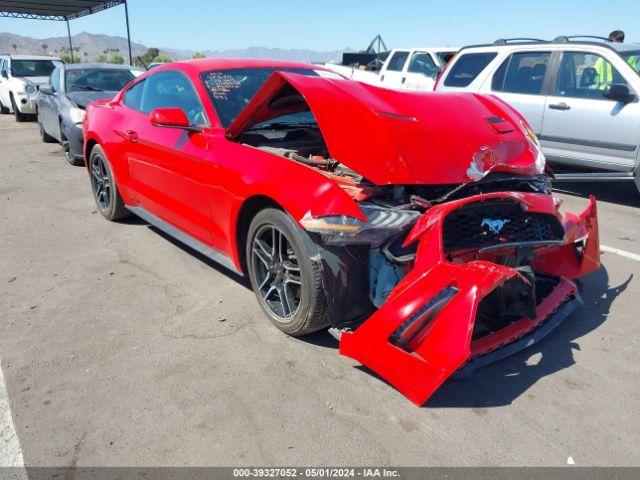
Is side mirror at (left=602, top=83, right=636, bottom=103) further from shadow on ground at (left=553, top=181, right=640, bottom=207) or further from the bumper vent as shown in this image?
the bumper vent

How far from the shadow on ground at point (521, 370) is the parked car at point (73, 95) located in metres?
7.45

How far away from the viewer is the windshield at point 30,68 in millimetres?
15086

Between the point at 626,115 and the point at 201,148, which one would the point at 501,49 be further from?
the point at 201,148

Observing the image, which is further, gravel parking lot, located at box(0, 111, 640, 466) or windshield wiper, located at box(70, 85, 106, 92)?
windshield wiper, located at box(70, 85, 106, 92)

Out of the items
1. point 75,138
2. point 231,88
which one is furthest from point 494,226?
point 75,138

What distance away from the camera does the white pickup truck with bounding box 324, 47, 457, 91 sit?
502 inches

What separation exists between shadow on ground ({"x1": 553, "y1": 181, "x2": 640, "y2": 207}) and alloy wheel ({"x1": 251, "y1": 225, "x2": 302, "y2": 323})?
17.1ft

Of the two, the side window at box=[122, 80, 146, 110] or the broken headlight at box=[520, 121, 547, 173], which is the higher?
the side window at box=[122, 80, 146, 110]

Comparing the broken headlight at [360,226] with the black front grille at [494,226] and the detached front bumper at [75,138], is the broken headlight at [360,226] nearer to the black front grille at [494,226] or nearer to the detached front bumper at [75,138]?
the black front grille at [494,226]

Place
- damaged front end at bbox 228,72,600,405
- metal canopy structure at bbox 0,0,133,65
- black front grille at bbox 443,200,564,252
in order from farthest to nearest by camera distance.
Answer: metal canopy structure at bbox 0,0,133,65, black front grille at bbox 443,200,564,252, damaged front end at bbox 228,72,600,405

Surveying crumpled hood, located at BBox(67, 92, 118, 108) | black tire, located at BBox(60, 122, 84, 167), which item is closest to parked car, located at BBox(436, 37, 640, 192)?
crumpled hood, located at BBox(67, 92, 118, 108)

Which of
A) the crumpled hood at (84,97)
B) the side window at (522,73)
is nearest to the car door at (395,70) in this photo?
the side window at (522,73)

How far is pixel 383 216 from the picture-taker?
8.94 ft

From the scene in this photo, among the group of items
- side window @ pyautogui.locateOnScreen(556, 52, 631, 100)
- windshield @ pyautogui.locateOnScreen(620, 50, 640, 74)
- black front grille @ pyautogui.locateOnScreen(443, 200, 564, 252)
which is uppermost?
windshield @ pyautogui.locateOnScreen(620, 50, 640, 74)
